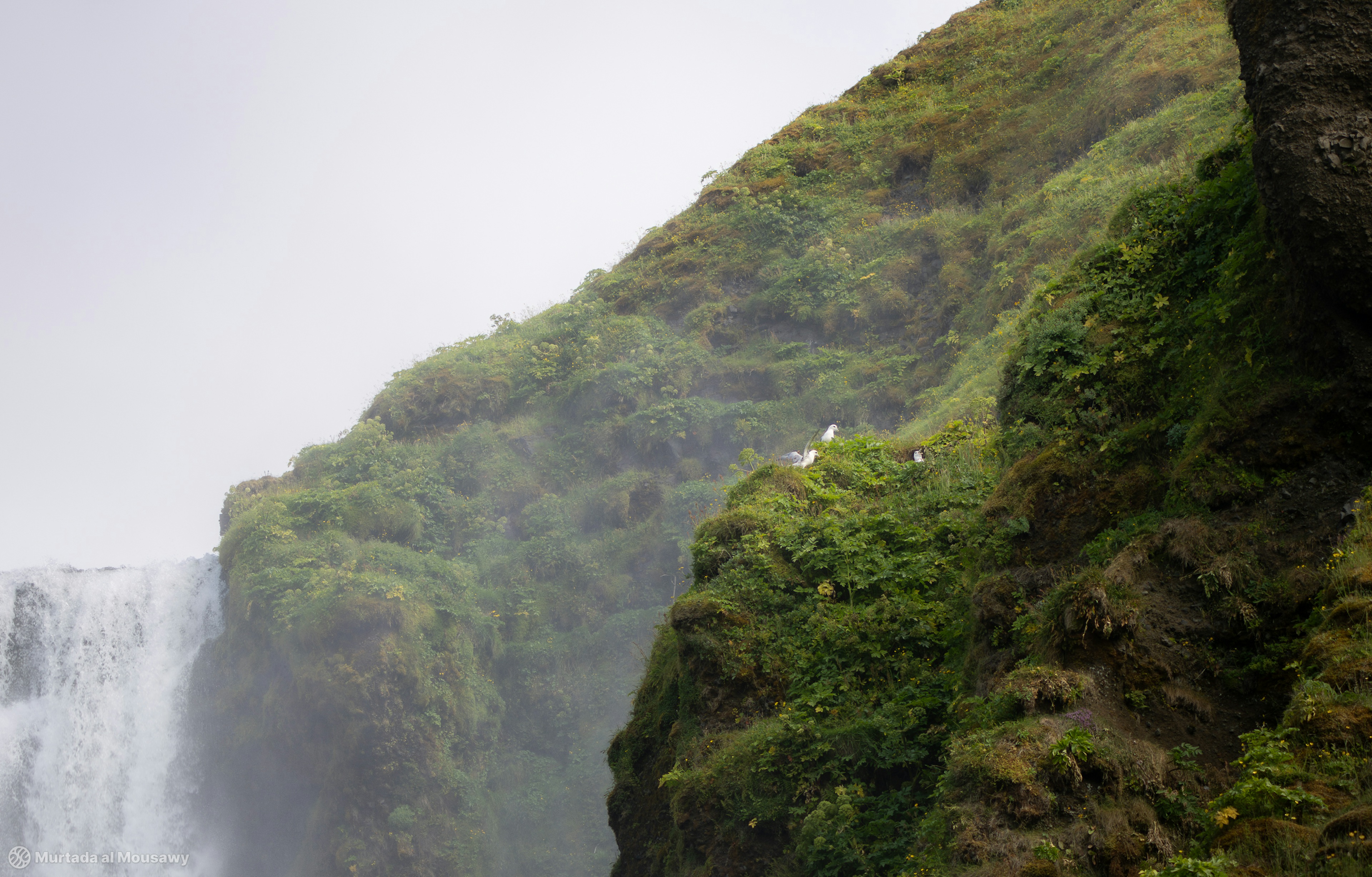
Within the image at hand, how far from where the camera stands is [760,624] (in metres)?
9.46

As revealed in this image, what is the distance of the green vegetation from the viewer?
4949mm

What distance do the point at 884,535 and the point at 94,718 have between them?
26.5 meters

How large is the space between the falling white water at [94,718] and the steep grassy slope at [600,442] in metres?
1.97

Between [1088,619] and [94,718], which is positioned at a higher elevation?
[94,718]

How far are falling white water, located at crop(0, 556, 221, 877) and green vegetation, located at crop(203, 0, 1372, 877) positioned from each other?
2953 millimetres

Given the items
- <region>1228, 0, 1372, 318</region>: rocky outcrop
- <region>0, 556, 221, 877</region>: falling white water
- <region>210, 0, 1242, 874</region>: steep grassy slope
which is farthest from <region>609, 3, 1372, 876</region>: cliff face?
<region>0, 556, 221, 877</region>: falling white water

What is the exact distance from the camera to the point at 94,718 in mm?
25375

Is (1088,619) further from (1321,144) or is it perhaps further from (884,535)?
(884,535)

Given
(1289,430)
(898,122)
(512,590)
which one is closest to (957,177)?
(898,122)

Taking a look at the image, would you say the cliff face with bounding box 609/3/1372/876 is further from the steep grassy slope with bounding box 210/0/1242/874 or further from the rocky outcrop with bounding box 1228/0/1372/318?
the steep grassy slope with bounding box 210/0/1242/874

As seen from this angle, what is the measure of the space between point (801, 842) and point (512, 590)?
69.9 ft

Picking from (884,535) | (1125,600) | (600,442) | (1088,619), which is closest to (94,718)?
(600,442)

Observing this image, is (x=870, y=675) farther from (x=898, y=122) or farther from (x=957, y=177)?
(x=898, y=122)

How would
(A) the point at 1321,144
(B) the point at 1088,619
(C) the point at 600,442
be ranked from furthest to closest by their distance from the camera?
(C) the point at 600,442, (B) the point at 1088,619, (A) the point at 1321,144
